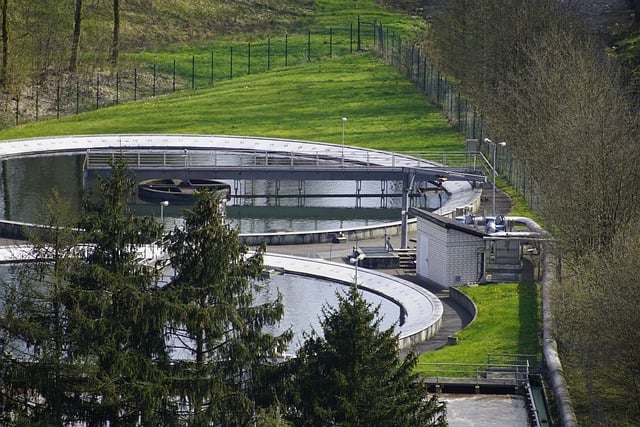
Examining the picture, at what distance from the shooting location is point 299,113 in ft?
389

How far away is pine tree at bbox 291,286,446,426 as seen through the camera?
42.9m

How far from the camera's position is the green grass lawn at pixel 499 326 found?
59438 mm

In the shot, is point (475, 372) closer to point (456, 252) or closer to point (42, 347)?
point (456, 252)

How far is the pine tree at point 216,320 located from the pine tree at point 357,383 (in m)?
1.43

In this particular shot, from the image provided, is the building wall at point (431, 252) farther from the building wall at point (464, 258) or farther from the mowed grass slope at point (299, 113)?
the mowed grass slope at point (299, 113)

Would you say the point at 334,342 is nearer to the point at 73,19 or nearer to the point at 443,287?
the point at 443,287

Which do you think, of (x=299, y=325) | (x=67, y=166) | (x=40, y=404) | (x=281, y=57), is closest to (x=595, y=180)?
(x=299, y=325)

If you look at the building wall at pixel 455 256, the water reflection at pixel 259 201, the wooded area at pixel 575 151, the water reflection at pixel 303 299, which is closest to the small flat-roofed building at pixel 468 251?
the building wall at pixel 455 256

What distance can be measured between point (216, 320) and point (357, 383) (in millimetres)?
4117

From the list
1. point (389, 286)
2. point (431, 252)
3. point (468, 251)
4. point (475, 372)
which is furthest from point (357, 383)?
point (431, 252)

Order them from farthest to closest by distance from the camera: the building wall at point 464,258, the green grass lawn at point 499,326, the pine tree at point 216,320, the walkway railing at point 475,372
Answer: the building wall at point 464,258 < the green grass lawn at point 499,326 < the walkway railing at point 475,372 < the pine tree at point 216,320

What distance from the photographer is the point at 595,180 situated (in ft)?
218

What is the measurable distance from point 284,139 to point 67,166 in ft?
51.4

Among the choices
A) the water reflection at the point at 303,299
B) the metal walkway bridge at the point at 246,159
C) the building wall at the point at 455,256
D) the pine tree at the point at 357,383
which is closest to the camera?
the pine tree at the point at 357,383
